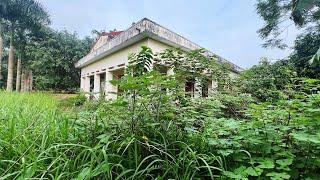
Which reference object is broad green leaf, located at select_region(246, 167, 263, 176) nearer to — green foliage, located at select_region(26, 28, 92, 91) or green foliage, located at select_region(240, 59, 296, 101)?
green foliage, located at select_region(240, 59, 296, 101)

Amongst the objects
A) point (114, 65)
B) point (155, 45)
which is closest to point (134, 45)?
point (155, 45)

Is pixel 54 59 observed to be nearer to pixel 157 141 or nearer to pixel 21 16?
pixel 21 16

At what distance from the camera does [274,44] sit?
12445 millimetres

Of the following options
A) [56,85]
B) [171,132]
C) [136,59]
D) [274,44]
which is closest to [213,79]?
[136,59]

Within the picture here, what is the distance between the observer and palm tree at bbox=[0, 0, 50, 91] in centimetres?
1880

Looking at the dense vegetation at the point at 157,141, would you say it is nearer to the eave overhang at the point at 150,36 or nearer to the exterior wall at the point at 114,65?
the exterior wall at the point at 114,65

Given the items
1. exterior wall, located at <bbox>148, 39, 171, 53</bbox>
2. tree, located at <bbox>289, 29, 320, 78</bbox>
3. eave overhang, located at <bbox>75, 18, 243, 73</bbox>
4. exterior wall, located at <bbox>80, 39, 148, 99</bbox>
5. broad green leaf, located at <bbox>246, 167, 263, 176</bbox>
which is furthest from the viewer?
tree, located at <bbox>289, 29, 320, 78</bbox>

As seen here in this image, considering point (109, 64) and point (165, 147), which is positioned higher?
point (109, 64)

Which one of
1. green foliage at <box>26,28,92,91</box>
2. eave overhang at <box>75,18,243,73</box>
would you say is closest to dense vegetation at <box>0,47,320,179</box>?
eave overhang at <box>75,18,243,73</box>

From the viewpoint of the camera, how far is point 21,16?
1942 cm

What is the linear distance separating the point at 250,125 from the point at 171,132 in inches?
22.9

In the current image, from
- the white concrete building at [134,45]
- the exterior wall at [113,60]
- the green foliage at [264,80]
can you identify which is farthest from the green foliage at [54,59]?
the green foliage at [264,80]

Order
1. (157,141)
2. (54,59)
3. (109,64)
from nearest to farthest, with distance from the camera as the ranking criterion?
(157,141), (109,64), (54,59)

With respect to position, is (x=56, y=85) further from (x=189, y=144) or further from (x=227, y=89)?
(x=189, y=144)
